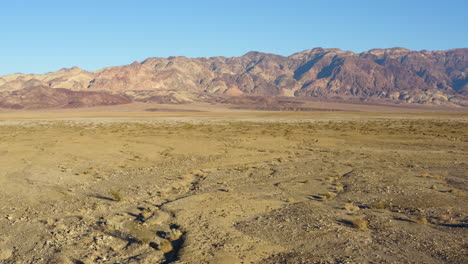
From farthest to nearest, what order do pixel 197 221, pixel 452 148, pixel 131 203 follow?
1. pixel 452 148
2. pixel 131 203
3. pixel 197 221

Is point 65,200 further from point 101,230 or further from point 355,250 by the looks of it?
point 355,250

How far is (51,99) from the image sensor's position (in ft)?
519

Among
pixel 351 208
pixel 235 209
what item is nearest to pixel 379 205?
pixel 351 208

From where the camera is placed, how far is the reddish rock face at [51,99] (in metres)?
151

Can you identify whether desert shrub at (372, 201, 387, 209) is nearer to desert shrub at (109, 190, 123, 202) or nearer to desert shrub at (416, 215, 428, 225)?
desert shrub at (416, 215, 428, 225)

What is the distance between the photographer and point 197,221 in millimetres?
10117

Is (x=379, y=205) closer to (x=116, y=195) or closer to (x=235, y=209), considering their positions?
(x=235, y=209)

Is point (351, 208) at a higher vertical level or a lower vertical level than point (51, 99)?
higher

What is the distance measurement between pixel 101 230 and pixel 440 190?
9.67 meters

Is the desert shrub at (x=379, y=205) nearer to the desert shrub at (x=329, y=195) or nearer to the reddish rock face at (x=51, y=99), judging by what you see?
the desert shrub at (x=329, y=195)

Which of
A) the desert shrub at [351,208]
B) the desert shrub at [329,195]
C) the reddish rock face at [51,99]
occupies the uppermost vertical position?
the desert shrub at [351,208]

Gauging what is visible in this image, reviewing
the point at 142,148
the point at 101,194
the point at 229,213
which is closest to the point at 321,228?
the point at 229,213

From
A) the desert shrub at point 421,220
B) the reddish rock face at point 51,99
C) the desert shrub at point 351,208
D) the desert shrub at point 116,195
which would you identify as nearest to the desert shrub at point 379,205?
the desert shrub at point 351,208

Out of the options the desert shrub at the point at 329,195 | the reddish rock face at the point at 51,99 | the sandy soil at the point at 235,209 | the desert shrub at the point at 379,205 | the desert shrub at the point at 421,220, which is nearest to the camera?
the sandy soil at the point at 235,209
